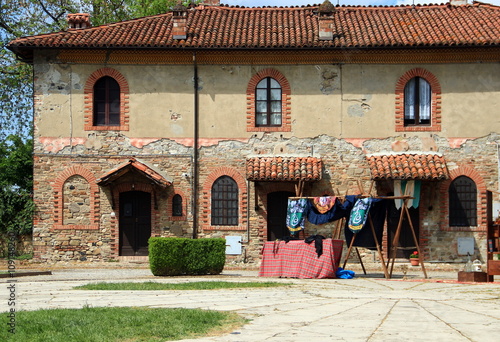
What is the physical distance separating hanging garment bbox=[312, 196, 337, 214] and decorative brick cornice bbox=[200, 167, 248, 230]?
165 inches

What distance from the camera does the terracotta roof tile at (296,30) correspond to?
24.8 metres

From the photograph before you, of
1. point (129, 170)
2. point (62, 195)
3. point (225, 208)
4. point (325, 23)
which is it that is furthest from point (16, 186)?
point (325, 23)

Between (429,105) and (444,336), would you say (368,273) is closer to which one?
(429,105)

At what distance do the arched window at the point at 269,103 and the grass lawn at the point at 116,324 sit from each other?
14046 mm

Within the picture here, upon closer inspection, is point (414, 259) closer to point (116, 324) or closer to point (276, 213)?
point (276, 213)

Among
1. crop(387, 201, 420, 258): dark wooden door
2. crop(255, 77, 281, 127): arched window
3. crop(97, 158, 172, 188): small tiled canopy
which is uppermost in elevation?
crop(255, 77, 281, 127): arched window

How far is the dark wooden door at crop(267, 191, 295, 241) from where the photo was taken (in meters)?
25.1

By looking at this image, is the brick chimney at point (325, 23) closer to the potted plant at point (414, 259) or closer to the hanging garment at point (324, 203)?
the hanging garment at point (324, 203)

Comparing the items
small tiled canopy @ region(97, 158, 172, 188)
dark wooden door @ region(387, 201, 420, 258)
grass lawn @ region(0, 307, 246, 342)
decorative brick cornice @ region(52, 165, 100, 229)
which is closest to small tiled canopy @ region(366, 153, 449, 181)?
dark wooden door @ region(387, 201, 420, 258)

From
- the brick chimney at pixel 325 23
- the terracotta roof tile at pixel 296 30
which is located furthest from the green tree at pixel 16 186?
the brick chimney at pixel 325 23

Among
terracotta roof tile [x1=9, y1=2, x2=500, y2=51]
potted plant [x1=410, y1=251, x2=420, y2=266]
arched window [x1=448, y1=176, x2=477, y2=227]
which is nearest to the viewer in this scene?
potted plant [x1=410, y1=251, x2=420, y2=266]

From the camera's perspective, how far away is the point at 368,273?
2291 centimetres

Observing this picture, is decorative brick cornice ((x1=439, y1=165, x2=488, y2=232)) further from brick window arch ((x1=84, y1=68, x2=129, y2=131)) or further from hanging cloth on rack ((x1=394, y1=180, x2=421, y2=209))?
brick window arch ((x1=84, y1=68, x2=129, y2=131))

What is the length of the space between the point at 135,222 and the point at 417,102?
9.83 meters
